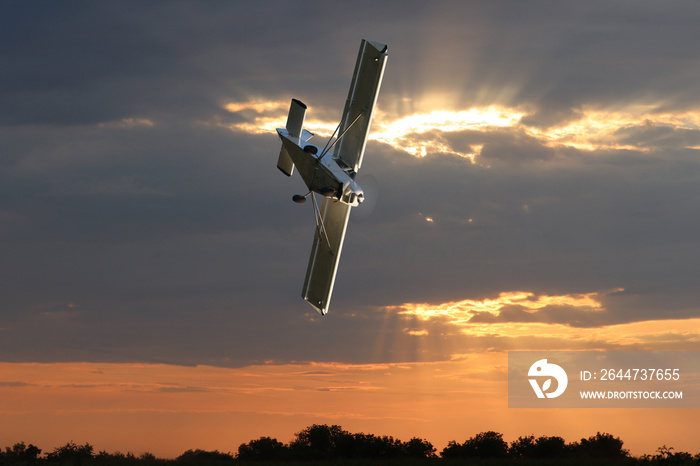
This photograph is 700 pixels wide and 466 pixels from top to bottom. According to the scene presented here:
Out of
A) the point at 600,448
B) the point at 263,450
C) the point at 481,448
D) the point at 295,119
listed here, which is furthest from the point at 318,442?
the point at 295,119

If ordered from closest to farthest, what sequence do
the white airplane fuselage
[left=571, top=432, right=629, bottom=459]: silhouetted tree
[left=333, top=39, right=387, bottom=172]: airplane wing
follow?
the white airplane fuselage, [left=333, top=39, right=387, bottom=172]: airplane wing, [left=571, top=432, right=629, bottom=459]: silhouetted tree

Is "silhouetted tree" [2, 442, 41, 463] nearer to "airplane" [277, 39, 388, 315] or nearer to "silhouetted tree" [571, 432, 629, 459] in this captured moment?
"airplane" [277, 39, 388, 315]

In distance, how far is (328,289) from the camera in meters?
41.7

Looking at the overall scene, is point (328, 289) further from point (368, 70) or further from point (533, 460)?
point (533, 460)

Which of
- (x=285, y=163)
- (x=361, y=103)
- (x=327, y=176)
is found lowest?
(x=327, y=176)

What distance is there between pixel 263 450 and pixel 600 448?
1150 inches

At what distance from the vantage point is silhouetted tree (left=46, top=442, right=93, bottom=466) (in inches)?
1818

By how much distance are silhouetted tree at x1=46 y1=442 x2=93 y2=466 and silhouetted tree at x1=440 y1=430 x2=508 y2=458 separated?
29.2 m

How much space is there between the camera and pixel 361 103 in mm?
39844

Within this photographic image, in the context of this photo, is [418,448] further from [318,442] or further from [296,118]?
[296,118]

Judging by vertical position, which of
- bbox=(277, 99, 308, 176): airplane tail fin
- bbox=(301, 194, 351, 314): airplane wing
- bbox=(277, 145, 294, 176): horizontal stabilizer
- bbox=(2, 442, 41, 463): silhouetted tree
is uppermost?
bbox=(277, 99, 308, 176): airplane tail fin

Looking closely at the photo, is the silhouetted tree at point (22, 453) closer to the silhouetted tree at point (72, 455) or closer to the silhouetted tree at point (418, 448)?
the silhouetted tree at point (72, 455)

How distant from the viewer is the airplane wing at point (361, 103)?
3928cm

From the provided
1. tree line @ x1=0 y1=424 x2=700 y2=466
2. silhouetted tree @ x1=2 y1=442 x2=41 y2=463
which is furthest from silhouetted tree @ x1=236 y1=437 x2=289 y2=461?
silhouetted tree @ x1=2 y1=442 x2=41 y2=463
